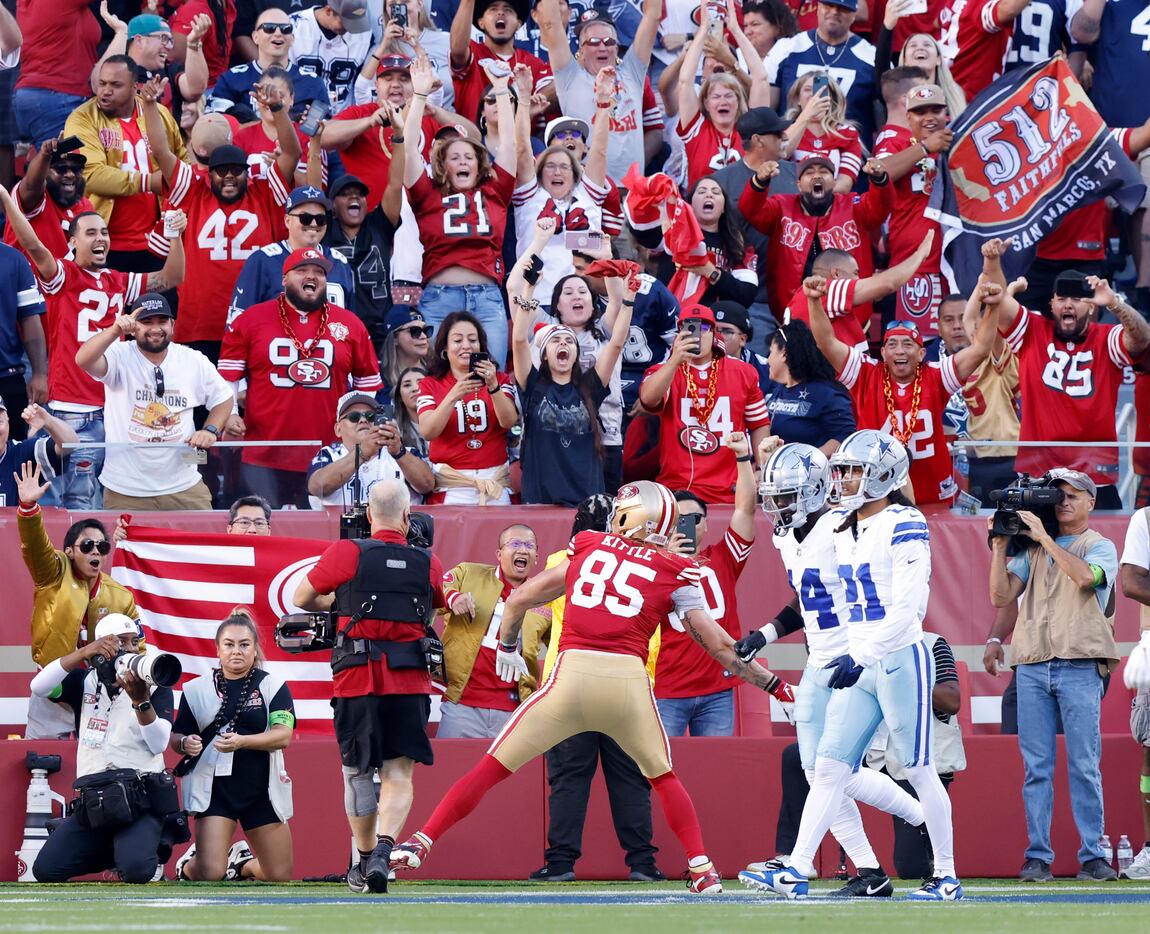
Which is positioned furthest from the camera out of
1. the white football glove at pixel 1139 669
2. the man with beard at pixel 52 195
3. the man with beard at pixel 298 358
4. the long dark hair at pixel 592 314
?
the man with beard at pixel 52 195

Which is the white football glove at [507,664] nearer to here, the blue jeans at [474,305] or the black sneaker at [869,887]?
the black sneaker at [869,887]

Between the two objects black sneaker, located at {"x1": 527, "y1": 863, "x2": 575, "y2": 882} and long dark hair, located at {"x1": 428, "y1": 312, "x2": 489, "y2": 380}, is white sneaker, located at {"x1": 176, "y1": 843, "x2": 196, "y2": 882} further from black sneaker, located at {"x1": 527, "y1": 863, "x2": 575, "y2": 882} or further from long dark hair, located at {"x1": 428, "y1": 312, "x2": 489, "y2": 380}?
long dark hair, located at {"x1": 428, "y1": 312, "x2": 489, "y2": 380}

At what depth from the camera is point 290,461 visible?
12.0 m

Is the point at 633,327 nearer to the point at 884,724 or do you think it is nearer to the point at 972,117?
the point at 972,117

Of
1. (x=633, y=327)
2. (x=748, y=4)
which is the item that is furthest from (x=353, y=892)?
(x=748, y=4)

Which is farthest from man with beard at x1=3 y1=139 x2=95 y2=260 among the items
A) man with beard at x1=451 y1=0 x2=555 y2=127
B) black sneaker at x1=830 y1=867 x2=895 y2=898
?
black sneaker at x1=830 y1=867 x2=895 y2=898

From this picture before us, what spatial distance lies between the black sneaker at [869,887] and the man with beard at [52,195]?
7385 mm

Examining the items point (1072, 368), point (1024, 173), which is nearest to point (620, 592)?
point (1072, 368)

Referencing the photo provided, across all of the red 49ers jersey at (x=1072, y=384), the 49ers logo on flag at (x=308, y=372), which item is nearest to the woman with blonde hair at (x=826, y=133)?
the red 49ers jersey at (x=1072, y=384)

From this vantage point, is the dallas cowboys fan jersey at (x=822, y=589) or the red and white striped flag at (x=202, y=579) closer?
the dallas cowboys fan jersey at (x=822, y=589)

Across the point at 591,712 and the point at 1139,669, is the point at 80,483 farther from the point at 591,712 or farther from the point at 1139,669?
the point at 1139,669

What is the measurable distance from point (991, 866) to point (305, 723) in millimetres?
4137

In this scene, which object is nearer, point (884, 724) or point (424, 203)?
point (884, 724)

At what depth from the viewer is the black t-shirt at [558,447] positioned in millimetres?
11945
